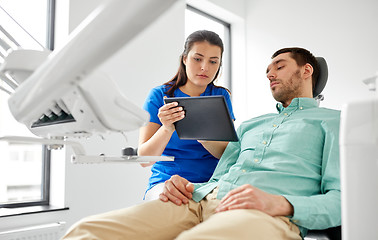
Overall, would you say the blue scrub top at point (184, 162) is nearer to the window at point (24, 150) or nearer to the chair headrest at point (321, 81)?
the chair headrest at point (321, 81)

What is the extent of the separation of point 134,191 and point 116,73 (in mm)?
894

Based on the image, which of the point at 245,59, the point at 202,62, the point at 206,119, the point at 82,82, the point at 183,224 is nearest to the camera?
the point at 82,82

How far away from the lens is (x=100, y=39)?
1.66 ft

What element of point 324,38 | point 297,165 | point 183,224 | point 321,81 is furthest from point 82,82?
point 324,38

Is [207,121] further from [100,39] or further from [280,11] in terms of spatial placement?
[280,11]

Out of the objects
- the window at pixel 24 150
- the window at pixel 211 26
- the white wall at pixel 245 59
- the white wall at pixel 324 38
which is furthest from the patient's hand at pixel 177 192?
the window at pixel 211 26

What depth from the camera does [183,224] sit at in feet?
3.76

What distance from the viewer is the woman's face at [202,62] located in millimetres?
1642

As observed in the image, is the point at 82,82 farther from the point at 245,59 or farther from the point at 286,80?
the point at 245,59

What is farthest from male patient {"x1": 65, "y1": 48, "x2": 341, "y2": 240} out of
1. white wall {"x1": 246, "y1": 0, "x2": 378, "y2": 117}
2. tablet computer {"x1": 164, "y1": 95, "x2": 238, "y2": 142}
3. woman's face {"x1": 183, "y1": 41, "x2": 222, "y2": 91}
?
white wall {"x1": 246, "y1": 0, "x2": 378, "y2": 117}

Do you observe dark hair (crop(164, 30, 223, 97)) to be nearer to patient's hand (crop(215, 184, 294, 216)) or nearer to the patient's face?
the patient's face

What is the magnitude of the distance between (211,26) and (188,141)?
8.50ft

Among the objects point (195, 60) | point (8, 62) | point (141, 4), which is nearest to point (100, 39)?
point (141, 4)

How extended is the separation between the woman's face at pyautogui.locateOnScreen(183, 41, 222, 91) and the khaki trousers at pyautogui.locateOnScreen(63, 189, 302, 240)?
619 millimetres
